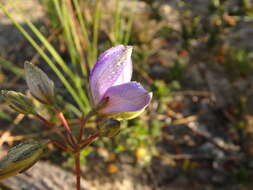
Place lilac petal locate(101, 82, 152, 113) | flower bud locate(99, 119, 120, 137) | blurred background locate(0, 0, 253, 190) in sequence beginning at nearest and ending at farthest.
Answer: lilac petal locate(101, 82, 152, 113)
flower bud locate(99, 119, 120, 137)
blurred background locate(0, 0, 253, 190)

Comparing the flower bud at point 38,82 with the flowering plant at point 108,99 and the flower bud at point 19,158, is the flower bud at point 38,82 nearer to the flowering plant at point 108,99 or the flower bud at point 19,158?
the flowering plant at point 108,99

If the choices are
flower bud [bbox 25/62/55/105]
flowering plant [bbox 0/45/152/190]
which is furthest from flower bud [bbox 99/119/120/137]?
flower bud [bbox 25/62/55/105]

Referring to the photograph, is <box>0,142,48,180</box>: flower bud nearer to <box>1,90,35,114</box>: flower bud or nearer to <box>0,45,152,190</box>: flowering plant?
<box>0,45,152,190</box>: flowering plant

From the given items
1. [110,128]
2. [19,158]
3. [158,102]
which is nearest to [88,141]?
[110,128]

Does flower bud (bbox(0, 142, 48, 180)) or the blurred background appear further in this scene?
the blurred background

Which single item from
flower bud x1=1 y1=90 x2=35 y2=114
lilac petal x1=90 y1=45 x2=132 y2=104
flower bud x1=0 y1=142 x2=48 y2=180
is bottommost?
flower bud x1=0 y1=142 x2=48 y2=180

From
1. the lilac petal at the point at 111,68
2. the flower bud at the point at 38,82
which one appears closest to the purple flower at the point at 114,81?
the lilac petal at the point at 111,68
